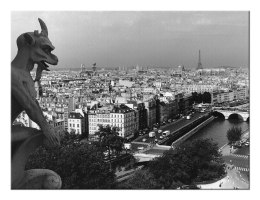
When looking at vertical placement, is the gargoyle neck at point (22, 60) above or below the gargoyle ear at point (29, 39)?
below

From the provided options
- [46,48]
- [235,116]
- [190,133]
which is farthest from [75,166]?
[235,116]

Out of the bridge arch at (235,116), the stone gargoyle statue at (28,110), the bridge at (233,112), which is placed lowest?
the bridge arch at (235,116)

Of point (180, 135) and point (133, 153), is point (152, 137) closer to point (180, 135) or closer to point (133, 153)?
point (180, 135)

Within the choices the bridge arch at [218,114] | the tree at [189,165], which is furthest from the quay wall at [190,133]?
the tree at [189,165]

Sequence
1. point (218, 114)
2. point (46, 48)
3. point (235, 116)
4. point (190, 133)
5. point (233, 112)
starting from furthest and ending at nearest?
point (218, 114) < point (235, 116) < point (233, 112) < point (190, 133) < point (46, 48)

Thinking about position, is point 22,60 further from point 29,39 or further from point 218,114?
point 218,114

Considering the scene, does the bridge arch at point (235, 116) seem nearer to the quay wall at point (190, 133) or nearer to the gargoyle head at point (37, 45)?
the quay wall at point (190, 133)

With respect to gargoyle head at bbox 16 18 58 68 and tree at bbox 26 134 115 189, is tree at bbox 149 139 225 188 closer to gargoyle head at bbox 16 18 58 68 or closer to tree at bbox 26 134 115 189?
tree at bbox 26 134 115 189

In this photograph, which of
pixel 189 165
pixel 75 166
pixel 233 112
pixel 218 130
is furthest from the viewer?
pixel 233 112
